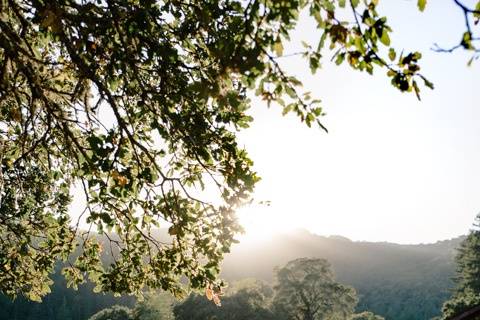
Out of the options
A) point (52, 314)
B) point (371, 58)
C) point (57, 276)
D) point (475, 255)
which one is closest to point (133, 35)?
point (371, 58)

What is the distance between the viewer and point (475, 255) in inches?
2405

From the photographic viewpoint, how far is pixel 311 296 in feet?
180

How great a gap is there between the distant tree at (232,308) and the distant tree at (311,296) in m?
2.82

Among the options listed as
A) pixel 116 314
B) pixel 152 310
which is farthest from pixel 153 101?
pixel 116 314

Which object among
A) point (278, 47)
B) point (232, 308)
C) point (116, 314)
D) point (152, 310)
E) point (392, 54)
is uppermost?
point (278, 47)

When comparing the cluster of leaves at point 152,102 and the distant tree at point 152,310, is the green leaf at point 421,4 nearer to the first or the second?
the cluster of leaves at point 152,102

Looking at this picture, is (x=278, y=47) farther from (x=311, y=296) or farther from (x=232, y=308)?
(x=311, y=296)

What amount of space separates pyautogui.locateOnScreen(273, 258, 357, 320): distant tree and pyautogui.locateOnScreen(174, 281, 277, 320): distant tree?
282 cm

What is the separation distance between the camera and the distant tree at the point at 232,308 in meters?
51.2

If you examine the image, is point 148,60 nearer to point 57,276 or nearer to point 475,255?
point 475,255

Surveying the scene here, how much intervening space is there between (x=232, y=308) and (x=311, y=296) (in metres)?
10.9

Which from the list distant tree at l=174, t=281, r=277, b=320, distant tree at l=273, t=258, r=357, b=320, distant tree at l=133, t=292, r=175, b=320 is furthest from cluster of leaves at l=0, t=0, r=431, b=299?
distant tree at l=133, t=292, r=175, b=320

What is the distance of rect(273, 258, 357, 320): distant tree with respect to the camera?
178 ft

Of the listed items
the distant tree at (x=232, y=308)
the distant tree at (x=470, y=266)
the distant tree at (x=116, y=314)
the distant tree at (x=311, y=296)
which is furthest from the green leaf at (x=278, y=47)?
the distant tree at (x=116, y=314)
